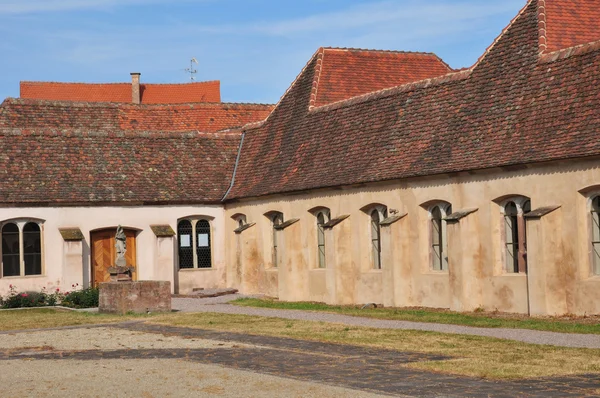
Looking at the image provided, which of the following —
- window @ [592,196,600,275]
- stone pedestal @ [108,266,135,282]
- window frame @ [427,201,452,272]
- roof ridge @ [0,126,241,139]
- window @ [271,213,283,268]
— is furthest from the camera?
roof ridge @ [0,126,241,139]

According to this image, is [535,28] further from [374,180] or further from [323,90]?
[323,90]

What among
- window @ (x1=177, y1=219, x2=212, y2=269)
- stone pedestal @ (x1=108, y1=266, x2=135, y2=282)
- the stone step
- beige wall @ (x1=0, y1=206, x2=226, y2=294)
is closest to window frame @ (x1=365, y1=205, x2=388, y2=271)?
stone pedestal @ (x1=108, y1=266, x2=135, y2=282)

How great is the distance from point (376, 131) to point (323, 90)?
20.9 feet

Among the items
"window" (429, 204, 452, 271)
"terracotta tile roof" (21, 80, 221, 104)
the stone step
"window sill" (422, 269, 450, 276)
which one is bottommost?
the stone step

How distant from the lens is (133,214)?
36875 millimetres

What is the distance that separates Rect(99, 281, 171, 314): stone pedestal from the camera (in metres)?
27.6

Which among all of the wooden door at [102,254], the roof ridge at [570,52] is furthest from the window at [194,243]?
the roof ridge at [570,52]

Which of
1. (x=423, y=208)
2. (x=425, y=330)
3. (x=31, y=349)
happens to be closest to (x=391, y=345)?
(x=425, y=330)

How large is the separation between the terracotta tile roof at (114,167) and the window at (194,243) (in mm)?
931

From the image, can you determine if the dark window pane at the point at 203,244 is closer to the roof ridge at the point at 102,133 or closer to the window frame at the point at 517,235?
the roof ridge at the point at 102,133

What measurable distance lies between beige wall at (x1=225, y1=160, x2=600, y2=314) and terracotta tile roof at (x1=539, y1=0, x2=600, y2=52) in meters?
4.08

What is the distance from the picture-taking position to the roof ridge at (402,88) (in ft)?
94.7

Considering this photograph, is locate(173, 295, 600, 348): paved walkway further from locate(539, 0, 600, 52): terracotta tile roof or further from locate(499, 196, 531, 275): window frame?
locate(539, 0, 600, 52): terracotta tile roof

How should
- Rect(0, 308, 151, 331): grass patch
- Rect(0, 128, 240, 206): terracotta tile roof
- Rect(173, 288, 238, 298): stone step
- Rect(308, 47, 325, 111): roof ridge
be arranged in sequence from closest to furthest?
Rect(0, 308, 151, 331): grass patch → Rect(0, 128, 240, 206): terracotta tile roof → Rect(308, 47, 325, 111): roof ridge → Rect(173, 288, 238, 298): stone step
